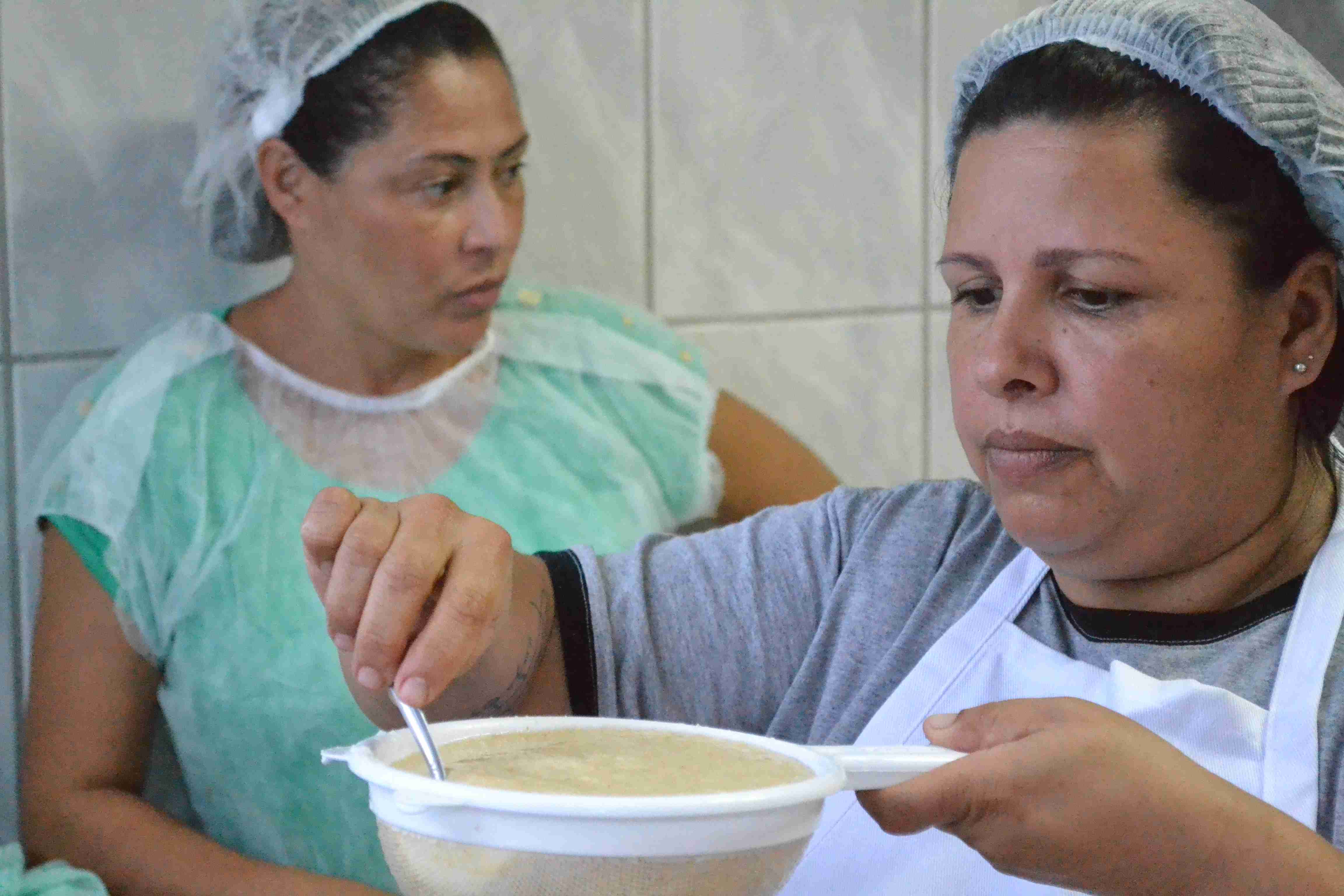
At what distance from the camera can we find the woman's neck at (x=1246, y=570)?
83cm

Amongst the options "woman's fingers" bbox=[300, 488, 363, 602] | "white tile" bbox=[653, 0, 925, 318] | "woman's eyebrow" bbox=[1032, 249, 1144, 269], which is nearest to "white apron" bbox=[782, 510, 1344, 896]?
"woman's eyebrow" bbox=[1032, 249, 1144, 269]

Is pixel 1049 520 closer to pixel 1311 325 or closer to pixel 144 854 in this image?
pixel 1311 325

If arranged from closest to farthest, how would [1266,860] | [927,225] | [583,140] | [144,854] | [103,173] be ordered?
[1266,860], [144,854], [103,173], [583,140], [927,225]

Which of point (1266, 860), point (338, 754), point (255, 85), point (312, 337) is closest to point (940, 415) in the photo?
point (312, 337)

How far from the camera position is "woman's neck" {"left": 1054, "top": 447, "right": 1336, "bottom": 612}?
0.83 meters

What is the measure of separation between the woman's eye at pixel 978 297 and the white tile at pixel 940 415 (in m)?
1.12

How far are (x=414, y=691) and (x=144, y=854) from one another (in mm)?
704

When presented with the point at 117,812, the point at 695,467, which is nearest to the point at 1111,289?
the point at 695,467

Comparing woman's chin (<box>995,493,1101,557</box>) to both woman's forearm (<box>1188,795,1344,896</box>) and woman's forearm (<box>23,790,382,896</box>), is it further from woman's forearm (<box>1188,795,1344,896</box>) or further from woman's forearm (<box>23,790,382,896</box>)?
woman's forearm (<box>23,790,382,896</box>)

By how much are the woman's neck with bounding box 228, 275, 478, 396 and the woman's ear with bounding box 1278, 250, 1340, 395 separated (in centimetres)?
86

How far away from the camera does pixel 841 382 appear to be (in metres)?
1.85

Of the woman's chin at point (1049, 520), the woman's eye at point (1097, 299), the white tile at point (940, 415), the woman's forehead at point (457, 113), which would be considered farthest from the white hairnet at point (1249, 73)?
the white tile at point (940, 415)

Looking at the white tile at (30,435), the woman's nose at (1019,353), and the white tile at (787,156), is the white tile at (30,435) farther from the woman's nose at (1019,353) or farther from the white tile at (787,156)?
the woman's nose at (1019,353)

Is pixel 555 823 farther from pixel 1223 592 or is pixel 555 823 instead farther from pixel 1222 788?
pixel 1223 592
